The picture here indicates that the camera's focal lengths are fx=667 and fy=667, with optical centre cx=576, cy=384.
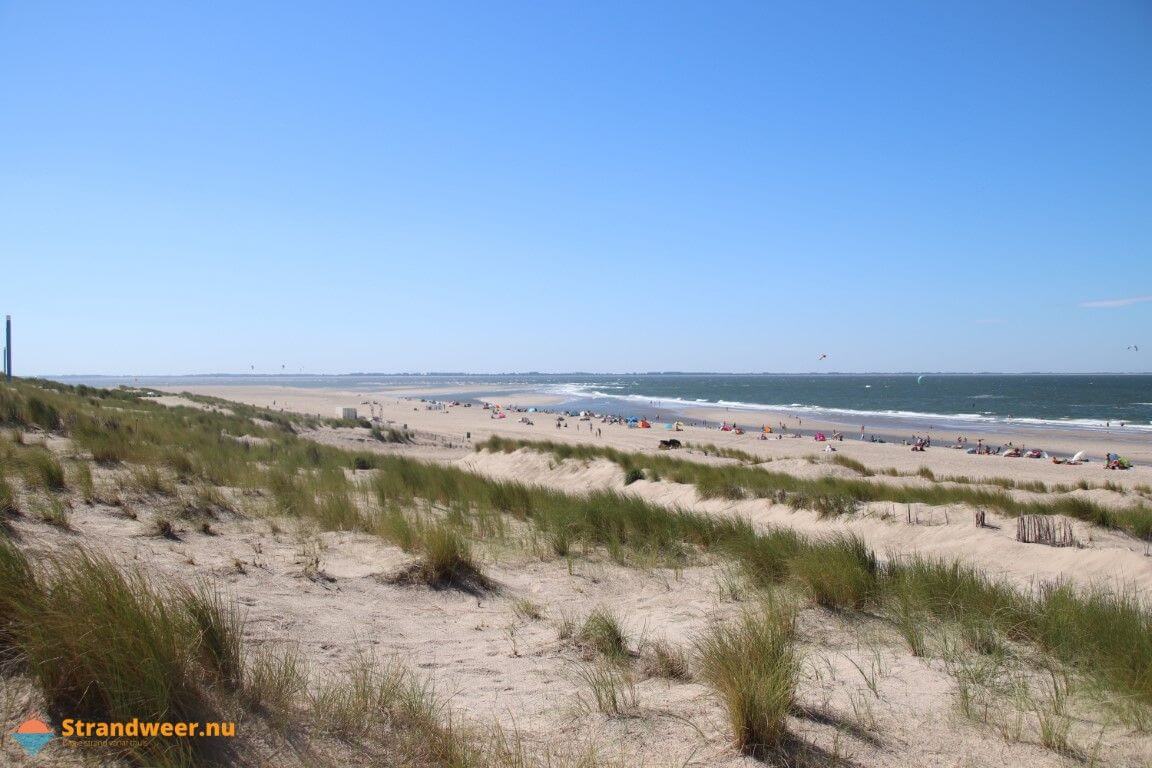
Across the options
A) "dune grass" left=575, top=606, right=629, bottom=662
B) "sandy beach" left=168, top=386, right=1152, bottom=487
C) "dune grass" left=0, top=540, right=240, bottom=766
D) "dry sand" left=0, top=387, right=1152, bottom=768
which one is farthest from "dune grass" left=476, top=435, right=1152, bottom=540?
"dune grass" left=0, top=540, right=240, bottom=766

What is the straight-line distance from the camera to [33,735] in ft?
8.18

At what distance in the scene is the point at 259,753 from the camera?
105 inches

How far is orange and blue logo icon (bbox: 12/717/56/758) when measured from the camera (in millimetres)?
2441

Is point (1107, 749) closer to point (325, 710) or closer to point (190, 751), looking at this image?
point (325, 710)

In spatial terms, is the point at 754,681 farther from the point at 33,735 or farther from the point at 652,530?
the point at 652,530

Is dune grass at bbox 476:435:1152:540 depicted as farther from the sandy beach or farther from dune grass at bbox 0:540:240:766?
dune grass at bbox 0:540:240:766

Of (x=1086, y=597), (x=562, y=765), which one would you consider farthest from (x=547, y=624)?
(x=1086, y=597)

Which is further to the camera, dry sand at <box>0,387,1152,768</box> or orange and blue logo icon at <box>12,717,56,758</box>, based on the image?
dry sand at <box>0,387,1152,768</box>

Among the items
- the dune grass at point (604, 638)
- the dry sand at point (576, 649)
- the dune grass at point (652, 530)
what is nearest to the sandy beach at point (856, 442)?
the dune grass at point (652, 530)

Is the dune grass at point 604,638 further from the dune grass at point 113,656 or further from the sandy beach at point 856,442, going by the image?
the sandy beach at point 856,442

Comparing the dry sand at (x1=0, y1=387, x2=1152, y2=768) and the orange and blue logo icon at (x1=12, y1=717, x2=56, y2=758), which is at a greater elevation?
the orange and blue logo icon at (x1=12, y1=717, x2=56, y2=758)

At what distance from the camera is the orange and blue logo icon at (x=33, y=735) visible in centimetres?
244

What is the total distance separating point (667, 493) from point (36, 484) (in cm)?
1102

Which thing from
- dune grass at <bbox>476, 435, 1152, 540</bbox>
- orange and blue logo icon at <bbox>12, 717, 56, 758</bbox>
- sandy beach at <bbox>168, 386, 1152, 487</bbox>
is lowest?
sandy beach at <bbox>168, 386, 1152, 487</bbox>
